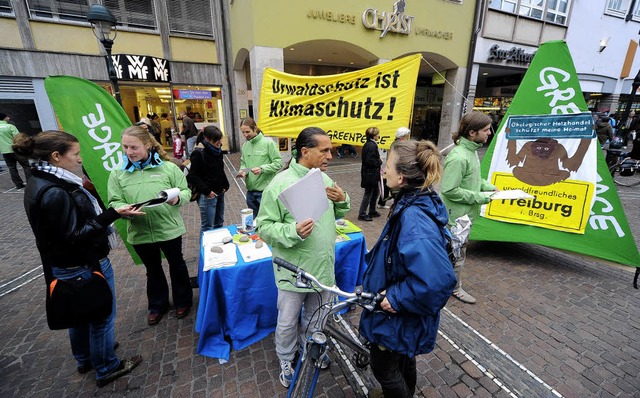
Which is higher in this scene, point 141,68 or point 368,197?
point 141,68

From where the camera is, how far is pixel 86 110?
10.2ft

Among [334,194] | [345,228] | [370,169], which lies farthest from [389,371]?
[370,169]

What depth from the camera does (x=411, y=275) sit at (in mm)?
1566

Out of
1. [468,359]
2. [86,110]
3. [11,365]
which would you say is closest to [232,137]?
[86,110]

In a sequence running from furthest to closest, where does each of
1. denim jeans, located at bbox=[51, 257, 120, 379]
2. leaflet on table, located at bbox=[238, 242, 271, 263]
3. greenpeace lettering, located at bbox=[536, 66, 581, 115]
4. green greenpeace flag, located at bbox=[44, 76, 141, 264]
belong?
1. greenpeace lettering, located at bbox=[536, 66, 581, 115]
2. green greenpeace flag, located at bbox=[44, 76, 141, 264]
3. leaflet on table, located at bbox=[238, 242, 271, 263]
4. denim jeans, located at bbox=[51, 257, 120, 379]

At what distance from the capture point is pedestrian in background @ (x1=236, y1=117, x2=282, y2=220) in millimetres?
4500

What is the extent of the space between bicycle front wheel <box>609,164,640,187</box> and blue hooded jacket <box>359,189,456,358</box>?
12034 mm

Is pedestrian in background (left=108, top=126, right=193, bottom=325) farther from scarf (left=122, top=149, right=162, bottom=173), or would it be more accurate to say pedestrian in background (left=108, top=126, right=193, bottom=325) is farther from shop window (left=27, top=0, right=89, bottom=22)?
shop window (left=27, top=0, right=89, bottom=22)

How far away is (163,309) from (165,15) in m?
13.9

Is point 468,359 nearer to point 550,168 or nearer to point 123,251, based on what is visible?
point 550,168

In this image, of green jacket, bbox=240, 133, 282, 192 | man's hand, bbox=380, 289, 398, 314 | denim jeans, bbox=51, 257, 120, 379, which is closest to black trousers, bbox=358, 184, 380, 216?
green jacket, bbox=240, 133, 282, 192

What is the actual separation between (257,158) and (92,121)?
2159 millimetres

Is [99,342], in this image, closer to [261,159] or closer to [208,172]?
[208,172]

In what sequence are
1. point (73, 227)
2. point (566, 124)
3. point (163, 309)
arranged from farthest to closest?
point (566, 124), point (163, 309), point (73, 227)
